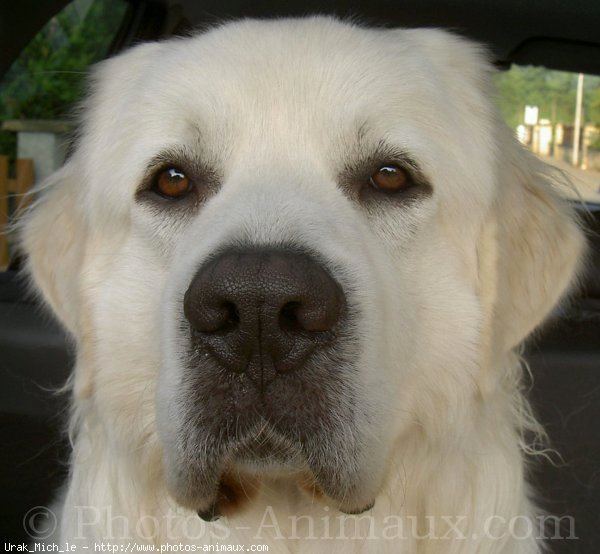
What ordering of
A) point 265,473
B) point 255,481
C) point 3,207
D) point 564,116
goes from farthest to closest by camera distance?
1. point 564,116
2. point 3,207
3. point 255,481
4. point 265,473

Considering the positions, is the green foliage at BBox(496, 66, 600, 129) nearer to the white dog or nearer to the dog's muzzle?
the white dog

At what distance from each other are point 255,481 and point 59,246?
87 cm

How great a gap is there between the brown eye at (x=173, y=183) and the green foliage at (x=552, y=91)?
1.82 m

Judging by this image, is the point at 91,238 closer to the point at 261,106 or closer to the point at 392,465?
the point at 261,106

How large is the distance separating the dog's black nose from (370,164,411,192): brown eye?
1.72 feet

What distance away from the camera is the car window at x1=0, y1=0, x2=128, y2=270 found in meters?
3.09

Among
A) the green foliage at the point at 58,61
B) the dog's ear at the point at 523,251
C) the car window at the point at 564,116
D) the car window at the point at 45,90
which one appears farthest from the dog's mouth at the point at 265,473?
the car window at the point at 564,116

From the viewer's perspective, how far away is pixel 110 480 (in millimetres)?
2111

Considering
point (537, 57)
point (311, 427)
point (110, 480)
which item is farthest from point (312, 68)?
point (537, 57)

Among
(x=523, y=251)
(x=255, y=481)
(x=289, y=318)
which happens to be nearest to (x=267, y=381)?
(x=289, y=318)

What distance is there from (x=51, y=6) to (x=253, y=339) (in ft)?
6.32

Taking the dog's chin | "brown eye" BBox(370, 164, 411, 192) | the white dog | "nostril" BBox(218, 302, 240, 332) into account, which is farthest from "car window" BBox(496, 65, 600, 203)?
"nostril" BBox(218, 302, 240, 332)

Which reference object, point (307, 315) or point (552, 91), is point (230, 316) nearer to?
point (307, 315)

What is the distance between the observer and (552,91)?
12.5 ft
